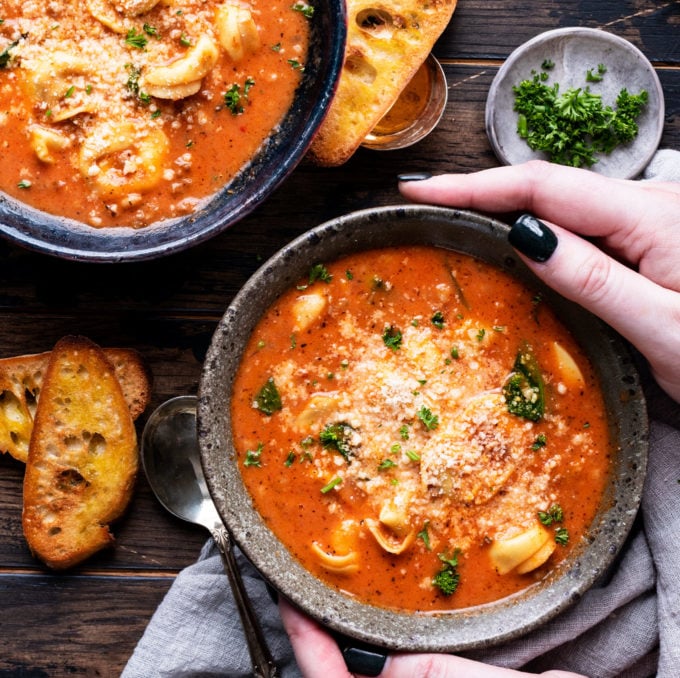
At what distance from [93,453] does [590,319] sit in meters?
1.84

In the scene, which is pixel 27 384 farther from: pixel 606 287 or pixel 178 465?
pixel 606 287

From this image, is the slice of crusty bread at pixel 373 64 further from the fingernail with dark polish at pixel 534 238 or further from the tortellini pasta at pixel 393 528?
the tortellini pasta at pixel 393 528

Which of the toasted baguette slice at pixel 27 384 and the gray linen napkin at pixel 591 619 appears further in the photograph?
the toasted baguette slice at pixel 27 384

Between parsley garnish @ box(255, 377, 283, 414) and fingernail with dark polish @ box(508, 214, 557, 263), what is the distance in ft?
3.06

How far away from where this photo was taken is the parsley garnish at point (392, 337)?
2.73m

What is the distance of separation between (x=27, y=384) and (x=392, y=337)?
1.41 m

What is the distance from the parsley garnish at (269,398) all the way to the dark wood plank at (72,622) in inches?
35.1

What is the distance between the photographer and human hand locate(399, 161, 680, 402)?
2.55m

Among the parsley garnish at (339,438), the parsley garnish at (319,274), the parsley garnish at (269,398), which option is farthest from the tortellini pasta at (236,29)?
the parsley garnish at (339,438)

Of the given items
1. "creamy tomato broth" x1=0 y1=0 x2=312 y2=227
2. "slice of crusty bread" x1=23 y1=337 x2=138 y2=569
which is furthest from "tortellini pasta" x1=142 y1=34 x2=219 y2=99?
"slice of crusty bread" x1=23 y1=337 x2=138 y2=569

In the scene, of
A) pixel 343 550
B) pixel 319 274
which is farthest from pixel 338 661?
pixel 319 274

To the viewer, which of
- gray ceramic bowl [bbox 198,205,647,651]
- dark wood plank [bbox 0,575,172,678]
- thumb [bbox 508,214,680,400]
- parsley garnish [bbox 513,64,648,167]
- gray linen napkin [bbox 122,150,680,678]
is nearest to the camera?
thumb [bbox 508,214,680,400]

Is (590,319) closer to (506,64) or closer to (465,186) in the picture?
(465,186)

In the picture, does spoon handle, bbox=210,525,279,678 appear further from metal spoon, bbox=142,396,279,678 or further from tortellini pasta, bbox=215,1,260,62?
tortellini pasta, bbox=215,1,260,62
